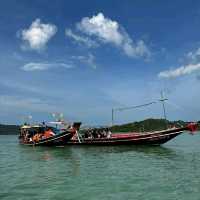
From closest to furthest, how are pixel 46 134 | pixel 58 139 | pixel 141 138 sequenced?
1. pixel 141 138
2. pixel 58 139
3. pixel 46 134

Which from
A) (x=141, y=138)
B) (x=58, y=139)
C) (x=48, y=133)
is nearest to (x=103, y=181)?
(x=141, y=138)

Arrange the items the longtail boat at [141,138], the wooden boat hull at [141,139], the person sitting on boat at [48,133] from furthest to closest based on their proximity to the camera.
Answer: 1. the person sitting on boat at [48,133]
2. the wooden boat hull at [141,139]
3. the longtail boat at [141,138]

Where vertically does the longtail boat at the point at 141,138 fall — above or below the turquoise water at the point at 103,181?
above

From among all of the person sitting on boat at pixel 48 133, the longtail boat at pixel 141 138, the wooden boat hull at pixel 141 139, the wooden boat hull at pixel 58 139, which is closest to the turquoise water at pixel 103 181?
the longtail boat at pixel 141 138

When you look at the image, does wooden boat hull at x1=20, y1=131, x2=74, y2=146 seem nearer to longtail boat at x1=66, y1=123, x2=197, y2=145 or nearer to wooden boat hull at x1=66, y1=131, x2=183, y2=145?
longtail boat at x1=66, y1=123, x2=197, y2=145

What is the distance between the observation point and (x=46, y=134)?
147 ft

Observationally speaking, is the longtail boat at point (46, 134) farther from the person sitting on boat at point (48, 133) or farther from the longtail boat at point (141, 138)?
the longtail boat at point (141, 138)

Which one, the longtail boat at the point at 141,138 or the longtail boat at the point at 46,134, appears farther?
the longtail boat at the point at 46,134

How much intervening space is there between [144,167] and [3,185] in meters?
8.78

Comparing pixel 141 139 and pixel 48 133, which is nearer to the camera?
pixel 141 139

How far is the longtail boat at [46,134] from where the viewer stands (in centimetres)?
4119

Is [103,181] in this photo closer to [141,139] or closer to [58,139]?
[141,139]

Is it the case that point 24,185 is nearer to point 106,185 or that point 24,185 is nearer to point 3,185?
point 3,185

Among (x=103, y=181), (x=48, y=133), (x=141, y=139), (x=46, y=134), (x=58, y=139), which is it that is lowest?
(x=103, y=181)
